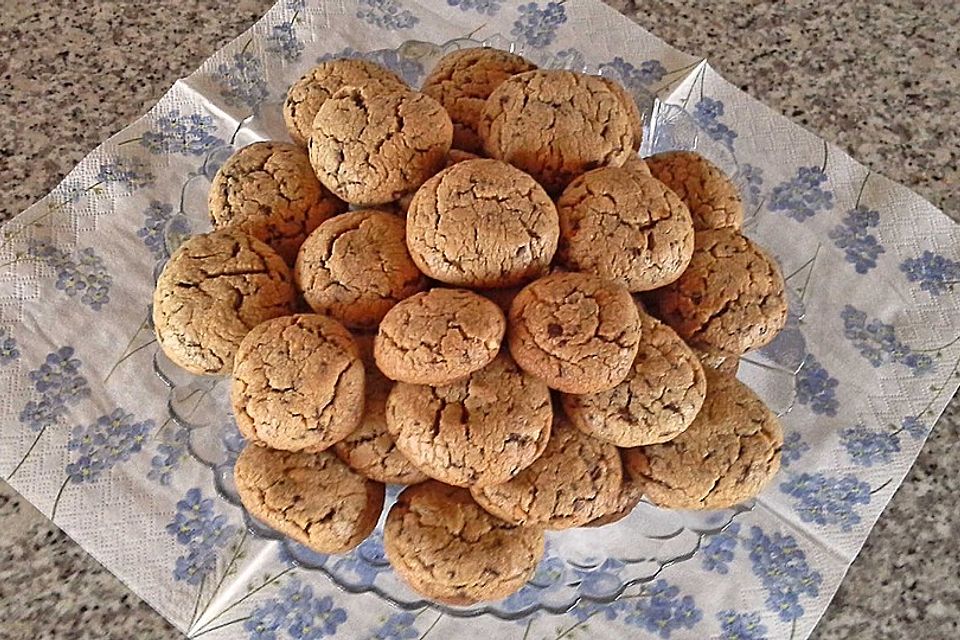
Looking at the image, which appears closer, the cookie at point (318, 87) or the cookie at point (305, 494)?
the cookie at point (305, 494)

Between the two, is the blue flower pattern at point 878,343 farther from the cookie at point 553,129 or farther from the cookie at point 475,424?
the cookie at point 475,424

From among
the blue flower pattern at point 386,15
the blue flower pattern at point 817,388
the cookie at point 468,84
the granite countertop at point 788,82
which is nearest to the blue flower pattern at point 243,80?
the granite countertop at point 788,82

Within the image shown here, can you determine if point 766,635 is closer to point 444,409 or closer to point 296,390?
point 444,409

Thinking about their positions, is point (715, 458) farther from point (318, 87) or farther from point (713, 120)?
point (713, 120)

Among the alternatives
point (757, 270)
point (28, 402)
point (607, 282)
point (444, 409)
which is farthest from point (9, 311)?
point (757, 270)

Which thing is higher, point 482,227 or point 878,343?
point 482,227

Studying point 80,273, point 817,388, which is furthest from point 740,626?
point 80,273
